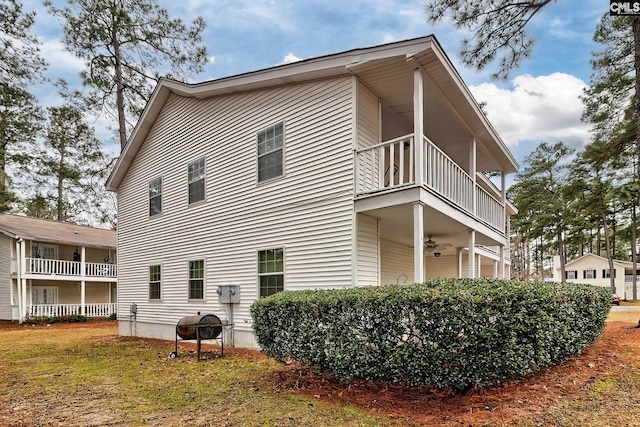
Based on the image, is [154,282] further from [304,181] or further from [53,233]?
[53,233]

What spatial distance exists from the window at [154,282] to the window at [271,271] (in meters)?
5.28

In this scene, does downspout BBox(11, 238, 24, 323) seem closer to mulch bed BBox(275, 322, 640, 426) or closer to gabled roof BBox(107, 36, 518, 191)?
gabled roof BBox(107, 36, 518, 191)

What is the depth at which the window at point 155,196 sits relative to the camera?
1386 cm

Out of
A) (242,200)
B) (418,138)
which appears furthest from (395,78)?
(242,200)

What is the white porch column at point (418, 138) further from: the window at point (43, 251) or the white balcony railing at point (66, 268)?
the window at point (43, 251)

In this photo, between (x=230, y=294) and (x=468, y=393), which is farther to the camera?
(x=230, y=294)

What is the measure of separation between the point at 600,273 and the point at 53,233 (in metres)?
45.4

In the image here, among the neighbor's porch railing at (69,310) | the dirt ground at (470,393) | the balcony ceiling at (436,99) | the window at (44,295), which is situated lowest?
the neighbor's porch railing at (69,310)

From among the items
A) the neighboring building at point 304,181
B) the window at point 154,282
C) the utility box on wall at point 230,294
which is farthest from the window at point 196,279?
the window at point 154,282

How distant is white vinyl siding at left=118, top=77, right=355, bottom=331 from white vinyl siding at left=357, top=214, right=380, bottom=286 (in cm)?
26

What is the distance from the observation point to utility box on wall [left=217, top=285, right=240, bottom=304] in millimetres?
10351

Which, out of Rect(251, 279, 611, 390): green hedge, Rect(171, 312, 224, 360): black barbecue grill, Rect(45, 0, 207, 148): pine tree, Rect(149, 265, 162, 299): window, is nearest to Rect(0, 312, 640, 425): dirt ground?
Rect(251, 279, 611, 390): green hedge

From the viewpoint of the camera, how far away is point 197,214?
1212cm

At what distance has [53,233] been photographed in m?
23.0
